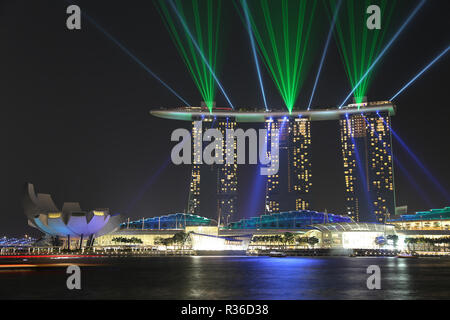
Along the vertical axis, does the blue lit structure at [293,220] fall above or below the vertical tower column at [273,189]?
below

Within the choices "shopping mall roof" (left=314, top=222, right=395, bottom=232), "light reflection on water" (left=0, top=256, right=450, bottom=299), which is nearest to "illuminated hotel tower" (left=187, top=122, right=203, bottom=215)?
"shopping mall roof" (left=314, top=222, right=395, bottom=232)

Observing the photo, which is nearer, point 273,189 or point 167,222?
point 167,222

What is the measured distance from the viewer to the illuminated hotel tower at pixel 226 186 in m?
172

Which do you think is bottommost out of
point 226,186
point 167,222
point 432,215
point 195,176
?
point 167,222

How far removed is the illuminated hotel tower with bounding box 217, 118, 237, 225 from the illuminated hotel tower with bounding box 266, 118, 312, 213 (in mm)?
13613

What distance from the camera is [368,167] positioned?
160875mm

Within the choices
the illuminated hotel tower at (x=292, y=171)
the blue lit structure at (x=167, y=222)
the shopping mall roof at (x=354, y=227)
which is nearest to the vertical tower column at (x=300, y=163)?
the illuminated hotel tower at (x=292, y=171)

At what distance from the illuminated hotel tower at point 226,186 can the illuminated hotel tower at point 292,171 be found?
44.7 feet

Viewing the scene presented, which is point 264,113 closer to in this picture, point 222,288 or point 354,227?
point 354,227

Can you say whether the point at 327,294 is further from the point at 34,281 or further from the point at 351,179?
the point at 351,179

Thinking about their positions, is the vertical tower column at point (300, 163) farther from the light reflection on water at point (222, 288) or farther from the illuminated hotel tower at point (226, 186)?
the light reflection on water at point (222, 288)

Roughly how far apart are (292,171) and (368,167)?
27.7 metres

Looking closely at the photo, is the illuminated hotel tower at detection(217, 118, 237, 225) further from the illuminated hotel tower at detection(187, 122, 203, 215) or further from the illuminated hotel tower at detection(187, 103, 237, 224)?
the illuminated hotel tower at detection(187, 122, 203, 215)

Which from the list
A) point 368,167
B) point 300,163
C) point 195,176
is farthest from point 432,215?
point 195,176
